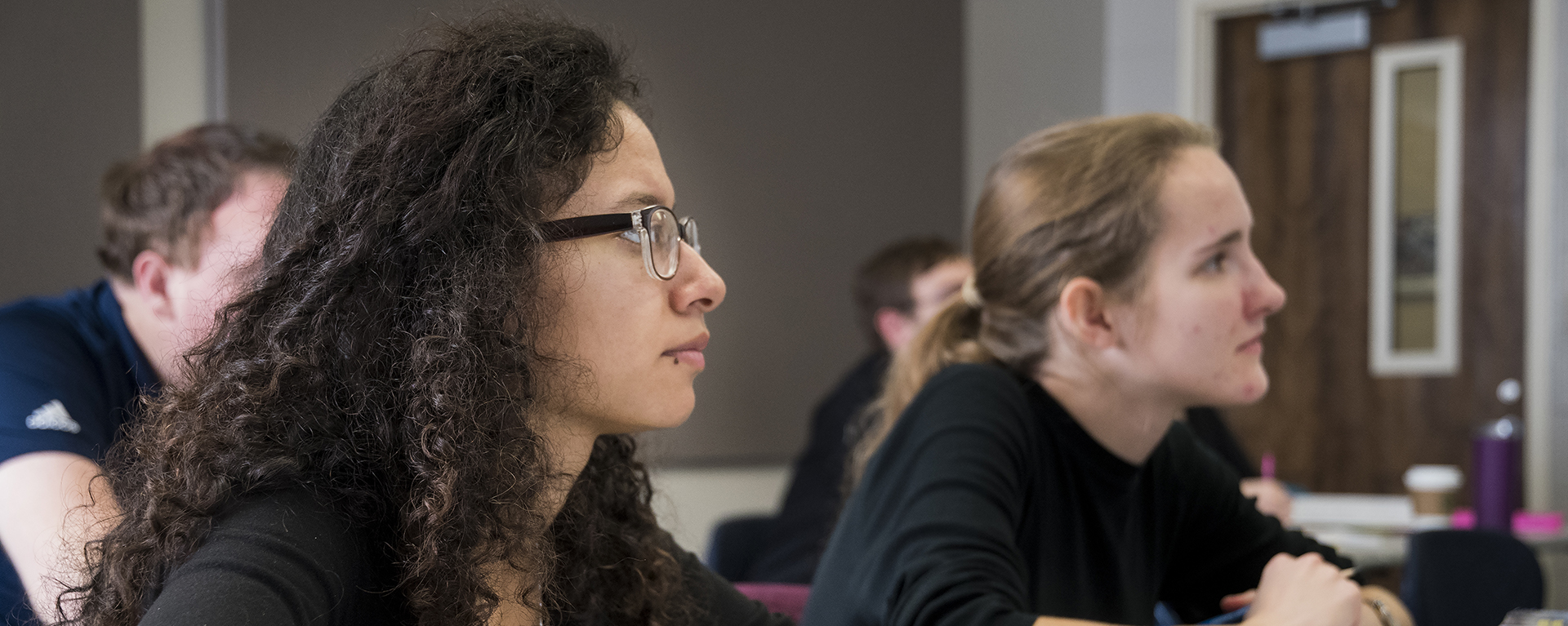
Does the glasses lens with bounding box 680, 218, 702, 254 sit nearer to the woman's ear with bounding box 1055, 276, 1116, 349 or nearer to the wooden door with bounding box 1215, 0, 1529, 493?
the woman's ear with bounding box 1055, 276, 1116, 349

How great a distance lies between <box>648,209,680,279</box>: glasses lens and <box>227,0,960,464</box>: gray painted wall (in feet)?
8.67

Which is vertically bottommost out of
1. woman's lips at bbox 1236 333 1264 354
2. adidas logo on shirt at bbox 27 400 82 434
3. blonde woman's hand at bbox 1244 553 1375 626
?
blonde woman's hand at bbox 1244 553 1375 626

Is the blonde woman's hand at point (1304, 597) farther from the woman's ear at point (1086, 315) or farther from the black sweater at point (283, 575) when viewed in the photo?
the black sweater at point (283, 575)

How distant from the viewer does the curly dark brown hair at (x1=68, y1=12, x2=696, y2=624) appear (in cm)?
82

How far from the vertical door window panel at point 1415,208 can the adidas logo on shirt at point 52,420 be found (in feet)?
14.5

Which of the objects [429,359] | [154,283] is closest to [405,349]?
[429,359]

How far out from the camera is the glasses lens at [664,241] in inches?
37.8

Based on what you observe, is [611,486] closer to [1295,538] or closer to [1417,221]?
[1295,538]

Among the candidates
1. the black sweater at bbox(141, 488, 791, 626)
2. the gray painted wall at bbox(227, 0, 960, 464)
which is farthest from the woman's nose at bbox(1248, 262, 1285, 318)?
the gray painted wall at bbox(227, 0, 960, 464)

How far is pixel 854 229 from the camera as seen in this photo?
14.8ft

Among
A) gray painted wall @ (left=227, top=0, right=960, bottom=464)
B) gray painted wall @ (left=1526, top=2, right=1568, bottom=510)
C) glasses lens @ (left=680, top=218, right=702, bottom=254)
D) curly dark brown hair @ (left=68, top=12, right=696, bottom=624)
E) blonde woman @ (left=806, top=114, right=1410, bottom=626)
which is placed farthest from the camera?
gray painted wall @ (left=1526, top=2, right=1568, bottom=510)

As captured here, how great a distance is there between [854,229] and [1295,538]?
3.09 metres

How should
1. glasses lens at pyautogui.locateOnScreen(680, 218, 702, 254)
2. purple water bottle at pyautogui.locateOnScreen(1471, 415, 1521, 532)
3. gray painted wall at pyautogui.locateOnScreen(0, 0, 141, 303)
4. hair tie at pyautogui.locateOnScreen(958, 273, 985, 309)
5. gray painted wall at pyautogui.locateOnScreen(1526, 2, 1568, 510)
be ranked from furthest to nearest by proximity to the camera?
gray painted wall at pyautogui.locateOnScreen(1526, 2, 1568, 510)
purple water bottle at pyautogui.locateOnScreen(1471, 415, 1521, 532)
gray painted wall at pyautogui.locateOnScreen(0, 0, 141, 303)
hair tie at pyautogui.locateOnScreen(958, 273, 985, 309)
glasses lens at pyautogui.locateOnScreen(680, 218, 702, 254)

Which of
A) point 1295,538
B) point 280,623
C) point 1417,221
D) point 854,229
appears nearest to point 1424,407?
point 1417,221
